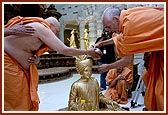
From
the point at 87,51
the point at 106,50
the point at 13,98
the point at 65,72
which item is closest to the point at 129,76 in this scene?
the point at 106,50

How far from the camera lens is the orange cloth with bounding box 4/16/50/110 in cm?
150

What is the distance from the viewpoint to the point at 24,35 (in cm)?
149

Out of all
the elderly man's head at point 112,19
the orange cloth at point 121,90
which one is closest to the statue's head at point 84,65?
the elderly man's head at point 112,19

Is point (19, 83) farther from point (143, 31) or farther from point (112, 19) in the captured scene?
point (143, 31)

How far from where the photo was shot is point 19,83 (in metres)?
1.52

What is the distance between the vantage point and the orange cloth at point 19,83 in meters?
1.50

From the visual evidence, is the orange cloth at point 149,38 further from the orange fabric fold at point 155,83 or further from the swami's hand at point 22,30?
the swami's hand at point 22,30

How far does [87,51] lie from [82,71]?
1.03 feet

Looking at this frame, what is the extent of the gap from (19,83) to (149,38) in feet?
2.58

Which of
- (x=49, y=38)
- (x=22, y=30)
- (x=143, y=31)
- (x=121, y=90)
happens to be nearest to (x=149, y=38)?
(x=143, y=31)

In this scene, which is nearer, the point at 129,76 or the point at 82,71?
the point at 82,71

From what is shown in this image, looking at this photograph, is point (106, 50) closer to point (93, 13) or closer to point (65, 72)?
point (65, 72)

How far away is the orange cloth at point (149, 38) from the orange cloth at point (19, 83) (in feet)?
1.60

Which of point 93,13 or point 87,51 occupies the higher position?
point 93,13
